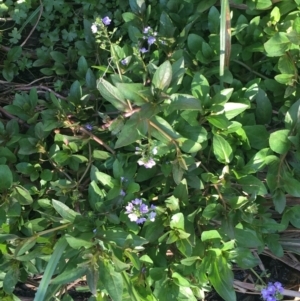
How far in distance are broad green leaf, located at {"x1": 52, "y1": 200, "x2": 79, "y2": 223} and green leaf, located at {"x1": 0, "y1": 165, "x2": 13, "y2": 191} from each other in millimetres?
233

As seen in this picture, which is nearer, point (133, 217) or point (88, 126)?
point (133, 217)

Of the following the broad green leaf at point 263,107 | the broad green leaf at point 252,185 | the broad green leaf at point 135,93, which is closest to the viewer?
the broad green leaf at point 135,93

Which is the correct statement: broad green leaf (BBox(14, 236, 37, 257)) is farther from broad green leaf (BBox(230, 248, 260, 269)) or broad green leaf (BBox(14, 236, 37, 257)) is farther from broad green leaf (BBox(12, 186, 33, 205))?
broad green leaf (BBox(230, 248, 260, 269))

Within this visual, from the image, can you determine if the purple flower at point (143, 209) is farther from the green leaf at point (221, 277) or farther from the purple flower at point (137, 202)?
the green leaf at point (221, 277)

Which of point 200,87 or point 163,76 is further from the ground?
point 163,76

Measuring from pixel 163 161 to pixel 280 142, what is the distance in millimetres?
400

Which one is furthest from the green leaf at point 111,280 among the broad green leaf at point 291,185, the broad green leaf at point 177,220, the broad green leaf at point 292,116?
the broad green leaf at point 292,116

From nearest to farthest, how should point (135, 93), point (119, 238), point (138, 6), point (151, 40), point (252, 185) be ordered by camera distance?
1. point (135, 93)
2. point (119, 238)
3. point (252, 185)
4. point (151, 40)
5. point (138, 6)

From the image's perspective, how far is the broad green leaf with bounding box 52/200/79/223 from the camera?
1.53m

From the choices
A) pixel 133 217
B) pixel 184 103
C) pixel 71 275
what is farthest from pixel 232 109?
pixel 71 275

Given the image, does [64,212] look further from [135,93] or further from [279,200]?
[279,200]

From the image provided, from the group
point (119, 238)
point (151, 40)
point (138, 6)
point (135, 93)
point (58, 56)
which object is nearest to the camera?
point (135, 93)

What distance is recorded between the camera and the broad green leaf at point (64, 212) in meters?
1.53

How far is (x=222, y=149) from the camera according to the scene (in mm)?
1625
